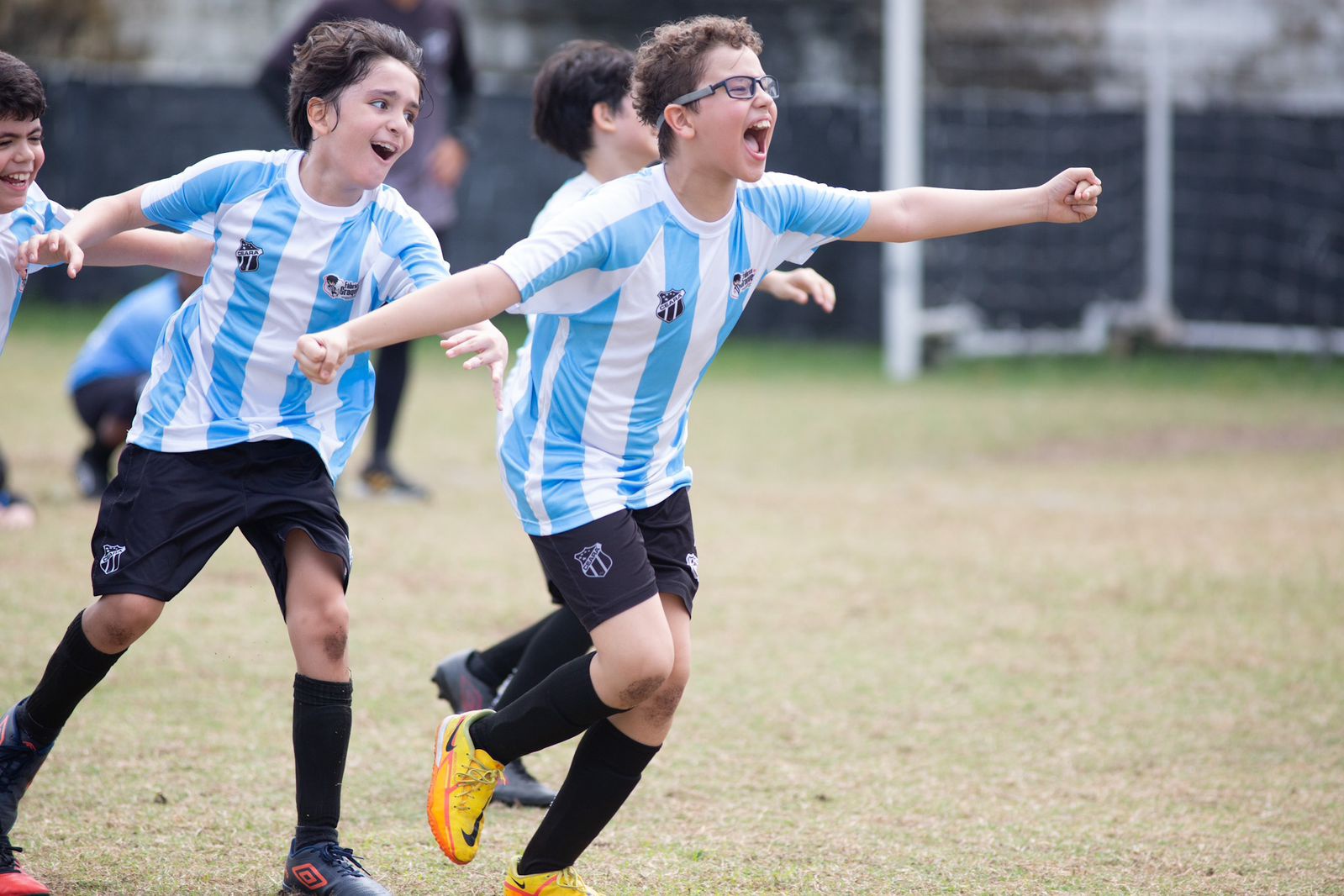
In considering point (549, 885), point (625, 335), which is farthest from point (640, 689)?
point (625, 335)

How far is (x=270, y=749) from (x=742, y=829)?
4.03 feet

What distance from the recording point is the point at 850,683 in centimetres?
452

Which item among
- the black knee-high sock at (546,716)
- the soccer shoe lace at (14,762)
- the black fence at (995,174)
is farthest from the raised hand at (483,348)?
the black fence at (995,174)

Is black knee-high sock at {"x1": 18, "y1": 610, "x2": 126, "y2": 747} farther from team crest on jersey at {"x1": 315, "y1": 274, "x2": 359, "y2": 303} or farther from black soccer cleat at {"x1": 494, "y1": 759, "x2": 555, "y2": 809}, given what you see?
black soccer cleat at {"x1": 494, "y1": 759, "x2": 555, "y2": 809}

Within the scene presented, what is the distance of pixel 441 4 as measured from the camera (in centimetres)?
722

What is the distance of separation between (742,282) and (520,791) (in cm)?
135

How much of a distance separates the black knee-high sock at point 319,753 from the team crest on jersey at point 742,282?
3.57 feet

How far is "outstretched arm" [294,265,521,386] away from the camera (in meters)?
2.50

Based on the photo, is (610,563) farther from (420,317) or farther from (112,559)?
(112,559)

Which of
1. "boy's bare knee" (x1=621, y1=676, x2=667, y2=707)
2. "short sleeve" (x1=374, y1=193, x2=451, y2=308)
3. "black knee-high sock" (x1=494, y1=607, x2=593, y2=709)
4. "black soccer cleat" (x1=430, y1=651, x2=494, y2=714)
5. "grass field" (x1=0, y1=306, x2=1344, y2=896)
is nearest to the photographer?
"boy's bare knee" (x1=621, y1=676, x2=667, y2=707)

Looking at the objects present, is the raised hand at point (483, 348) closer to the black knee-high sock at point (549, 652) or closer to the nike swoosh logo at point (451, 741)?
the nike swoosh logo at point (451, 741)

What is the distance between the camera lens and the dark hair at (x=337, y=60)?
3000mm

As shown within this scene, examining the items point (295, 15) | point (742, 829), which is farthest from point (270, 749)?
point (295, 15)

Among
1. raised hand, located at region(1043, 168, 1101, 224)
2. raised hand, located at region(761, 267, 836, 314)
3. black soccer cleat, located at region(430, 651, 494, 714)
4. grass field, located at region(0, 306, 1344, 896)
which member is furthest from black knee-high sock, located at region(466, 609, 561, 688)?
raised hand, located at region(1043, 168, 1101, 224)
